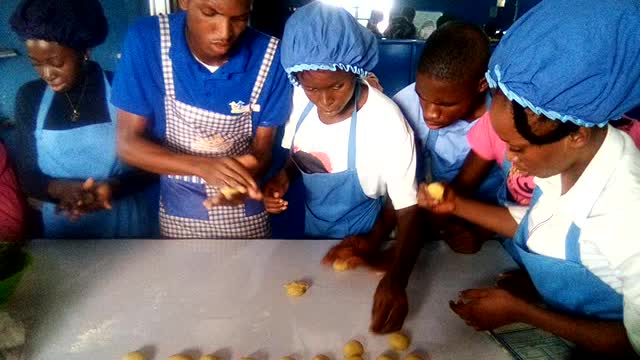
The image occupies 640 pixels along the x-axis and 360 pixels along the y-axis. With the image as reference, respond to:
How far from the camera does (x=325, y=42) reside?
1.25m

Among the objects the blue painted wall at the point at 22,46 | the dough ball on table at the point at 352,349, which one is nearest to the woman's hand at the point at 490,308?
the dough ball on table at the point at 352,349

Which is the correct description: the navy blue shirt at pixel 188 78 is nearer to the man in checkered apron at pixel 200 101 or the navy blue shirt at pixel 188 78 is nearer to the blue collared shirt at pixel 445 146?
the man in checkered apron at pixel 200 101

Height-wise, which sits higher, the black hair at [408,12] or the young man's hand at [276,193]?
the black hair at [408,12]

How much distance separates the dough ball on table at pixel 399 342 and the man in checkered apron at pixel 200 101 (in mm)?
528

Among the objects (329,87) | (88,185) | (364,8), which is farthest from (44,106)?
(364,8)

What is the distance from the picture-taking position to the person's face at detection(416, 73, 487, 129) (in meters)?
1.30

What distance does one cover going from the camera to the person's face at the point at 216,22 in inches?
48.1

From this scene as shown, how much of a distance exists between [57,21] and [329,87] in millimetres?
855

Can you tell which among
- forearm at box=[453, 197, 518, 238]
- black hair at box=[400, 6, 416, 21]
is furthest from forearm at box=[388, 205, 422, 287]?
black hair at box=[400, 6, 416, 21]

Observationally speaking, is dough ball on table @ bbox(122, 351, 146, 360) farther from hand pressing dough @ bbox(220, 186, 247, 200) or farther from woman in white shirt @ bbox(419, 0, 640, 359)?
woman in white shirt @ bbox(419, 0, 640, 359)

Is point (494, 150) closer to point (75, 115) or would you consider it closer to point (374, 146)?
point (374, 146)

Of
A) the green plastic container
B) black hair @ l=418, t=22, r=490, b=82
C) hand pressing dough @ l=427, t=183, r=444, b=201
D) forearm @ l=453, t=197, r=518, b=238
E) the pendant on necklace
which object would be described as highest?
black hair @ l=418, t=22, r=490, b=82

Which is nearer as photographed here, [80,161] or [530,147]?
[530,147]

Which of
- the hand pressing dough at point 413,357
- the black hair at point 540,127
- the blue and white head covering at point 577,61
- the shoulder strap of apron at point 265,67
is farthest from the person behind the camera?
the shoulder strap of apron at point 265,67
